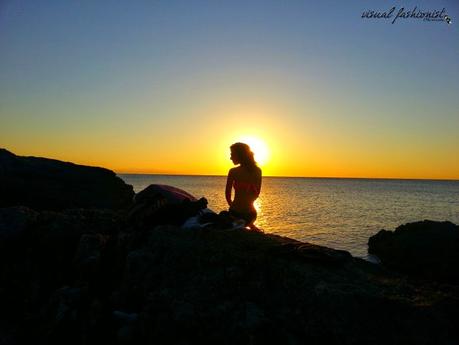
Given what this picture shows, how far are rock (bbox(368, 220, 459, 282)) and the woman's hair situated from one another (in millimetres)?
9362

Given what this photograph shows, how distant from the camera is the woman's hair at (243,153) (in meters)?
11.5

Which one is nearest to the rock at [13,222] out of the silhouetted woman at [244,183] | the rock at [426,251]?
the silhouetted woman at [244,183]

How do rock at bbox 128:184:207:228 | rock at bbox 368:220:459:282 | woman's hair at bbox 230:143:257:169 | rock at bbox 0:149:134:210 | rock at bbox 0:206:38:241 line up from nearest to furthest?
1. rock at bbox 0:206:38:241
2. rock at bbox 128:184:207:228
3. woman's hair at bbox 230:143:257:169
4. rock at bbox 368:220:459:282
5. rock at bbox 0:149:134:210

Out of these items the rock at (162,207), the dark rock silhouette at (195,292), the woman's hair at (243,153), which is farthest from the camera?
the woman's hair at (243,153)

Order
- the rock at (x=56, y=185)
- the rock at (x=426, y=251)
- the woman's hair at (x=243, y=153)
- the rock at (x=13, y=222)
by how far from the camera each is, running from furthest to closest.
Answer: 1. the rock at (x=56, y=185)
2. the rock at (x=426, y=251)
3. the woman's hair at (x=243, y=153)
4. the rock at (x=13, y=222)

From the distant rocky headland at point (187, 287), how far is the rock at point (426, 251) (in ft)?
30.3

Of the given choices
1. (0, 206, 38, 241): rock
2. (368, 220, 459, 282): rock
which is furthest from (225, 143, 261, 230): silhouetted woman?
(368, 220, 459, 282): rock

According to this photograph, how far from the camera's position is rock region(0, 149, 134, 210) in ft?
78.2

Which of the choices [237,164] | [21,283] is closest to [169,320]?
[21,283]

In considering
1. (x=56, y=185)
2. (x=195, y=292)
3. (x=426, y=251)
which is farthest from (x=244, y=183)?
(x=56, y=185)

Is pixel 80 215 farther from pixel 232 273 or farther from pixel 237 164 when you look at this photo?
pixel 232 273

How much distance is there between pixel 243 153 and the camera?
11547mm

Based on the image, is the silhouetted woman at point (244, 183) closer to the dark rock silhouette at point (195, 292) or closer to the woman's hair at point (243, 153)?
the woman's hair at point (243, 153)

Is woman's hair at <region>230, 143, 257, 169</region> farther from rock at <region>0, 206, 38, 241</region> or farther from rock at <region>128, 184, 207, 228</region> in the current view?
rock at <region>0, 206, 38, 241</region>
